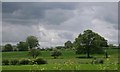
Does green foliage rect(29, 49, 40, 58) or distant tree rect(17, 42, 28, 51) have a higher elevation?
distant tree rect(17, 42, 28, 51)

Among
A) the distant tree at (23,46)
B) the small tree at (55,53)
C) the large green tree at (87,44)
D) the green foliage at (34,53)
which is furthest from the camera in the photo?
the large green tree at (87,44)

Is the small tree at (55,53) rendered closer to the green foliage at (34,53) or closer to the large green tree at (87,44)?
the green foliage at (34,53)

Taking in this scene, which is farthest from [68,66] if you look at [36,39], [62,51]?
[62,51]

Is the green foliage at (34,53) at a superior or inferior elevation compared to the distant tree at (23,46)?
inferior

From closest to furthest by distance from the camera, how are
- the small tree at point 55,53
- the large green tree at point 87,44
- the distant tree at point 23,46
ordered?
the distant tree at point 23,46 < the small tree at point 55,53 < the large green tree at point 87,44

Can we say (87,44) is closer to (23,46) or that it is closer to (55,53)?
(55,53)

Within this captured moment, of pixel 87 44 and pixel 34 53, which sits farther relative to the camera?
pixel 87 44

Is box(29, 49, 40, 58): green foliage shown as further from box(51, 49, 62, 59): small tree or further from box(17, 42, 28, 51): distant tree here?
box(51, 49, 62, 59): small tree

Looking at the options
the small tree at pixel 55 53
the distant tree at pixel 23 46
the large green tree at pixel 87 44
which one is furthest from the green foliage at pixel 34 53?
the large green tree at pixel 87 44

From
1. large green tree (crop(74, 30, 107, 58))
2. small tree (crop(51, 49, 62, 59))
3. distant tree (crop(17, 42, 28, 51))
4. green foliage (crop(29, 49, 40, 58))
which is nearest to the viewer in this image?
distant tree (crop(17, 42, 28, 51))

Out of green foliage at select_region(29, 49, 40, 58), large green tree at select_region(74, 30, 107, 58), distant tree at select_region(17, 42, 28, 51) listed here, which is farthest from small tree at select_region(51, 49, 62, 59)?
large green tree at select_region(74, 30, 107, 58)

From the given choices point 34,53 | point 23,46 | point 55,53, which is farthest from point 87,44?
point 23,46

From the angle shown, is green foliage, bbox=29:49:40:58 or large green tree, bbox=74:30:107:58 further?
large green tree, bbox=74:30:107:58

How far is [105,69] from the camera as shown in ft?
61.9
